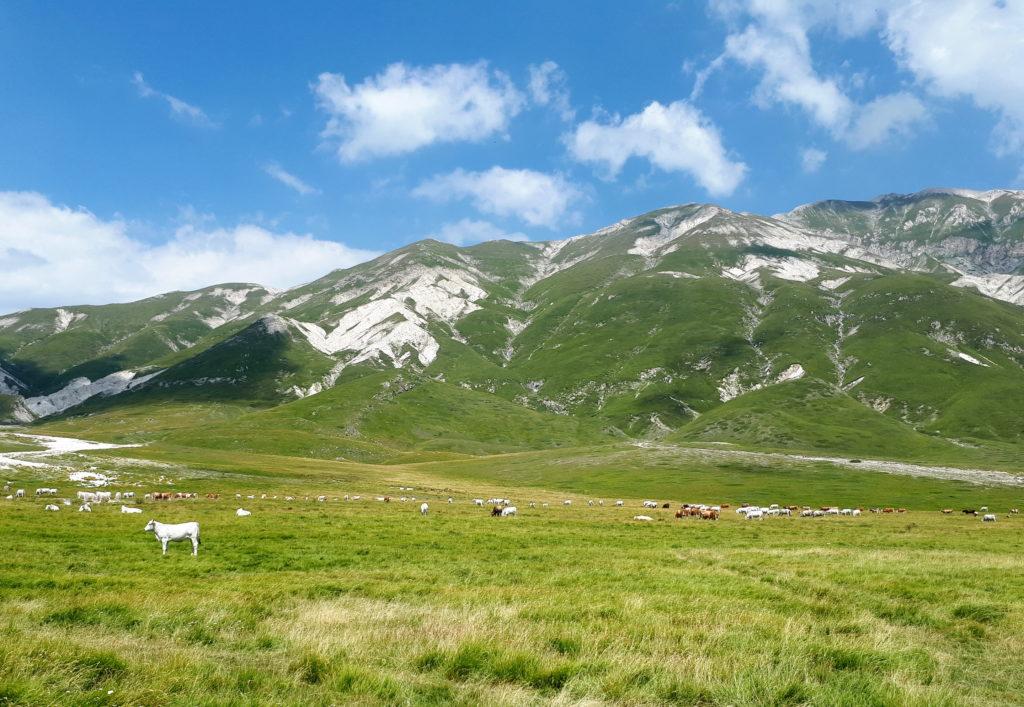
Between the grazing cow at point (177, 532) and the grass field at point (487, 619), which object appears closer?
the grass field at point (487, 619)

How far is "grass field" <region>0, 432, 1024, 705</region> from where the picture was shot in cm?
825

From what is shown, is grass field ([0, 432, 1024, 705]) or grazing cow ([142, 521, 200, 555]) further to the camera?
grazing cow ([142, 521, 200, 555])

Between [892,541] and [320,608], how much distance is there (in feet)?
134

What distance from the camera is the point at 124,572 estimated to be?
20422mm

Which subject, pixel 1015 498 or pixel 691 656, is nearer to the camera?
pixel 691 656

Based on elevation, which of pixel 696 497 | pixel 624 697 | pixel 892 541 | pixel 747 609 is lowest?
pixel 696 497

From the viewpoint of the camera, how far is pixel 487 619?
12.2 metres

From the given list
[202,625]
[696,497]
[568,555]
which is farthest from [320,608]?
[696,497]

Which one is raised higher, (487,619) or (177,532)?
(487,619)

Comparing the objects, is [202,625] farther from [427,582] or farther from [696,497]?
[696,497]

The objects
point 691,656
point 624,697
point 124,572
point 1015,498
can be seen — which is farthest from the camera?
point 1015,498

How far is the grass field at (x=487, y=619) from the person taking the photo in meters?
8.25

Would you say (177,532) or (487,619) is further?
(177,532)

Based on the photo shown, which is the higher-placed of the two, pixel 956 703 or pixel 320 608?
pixel 956 703
